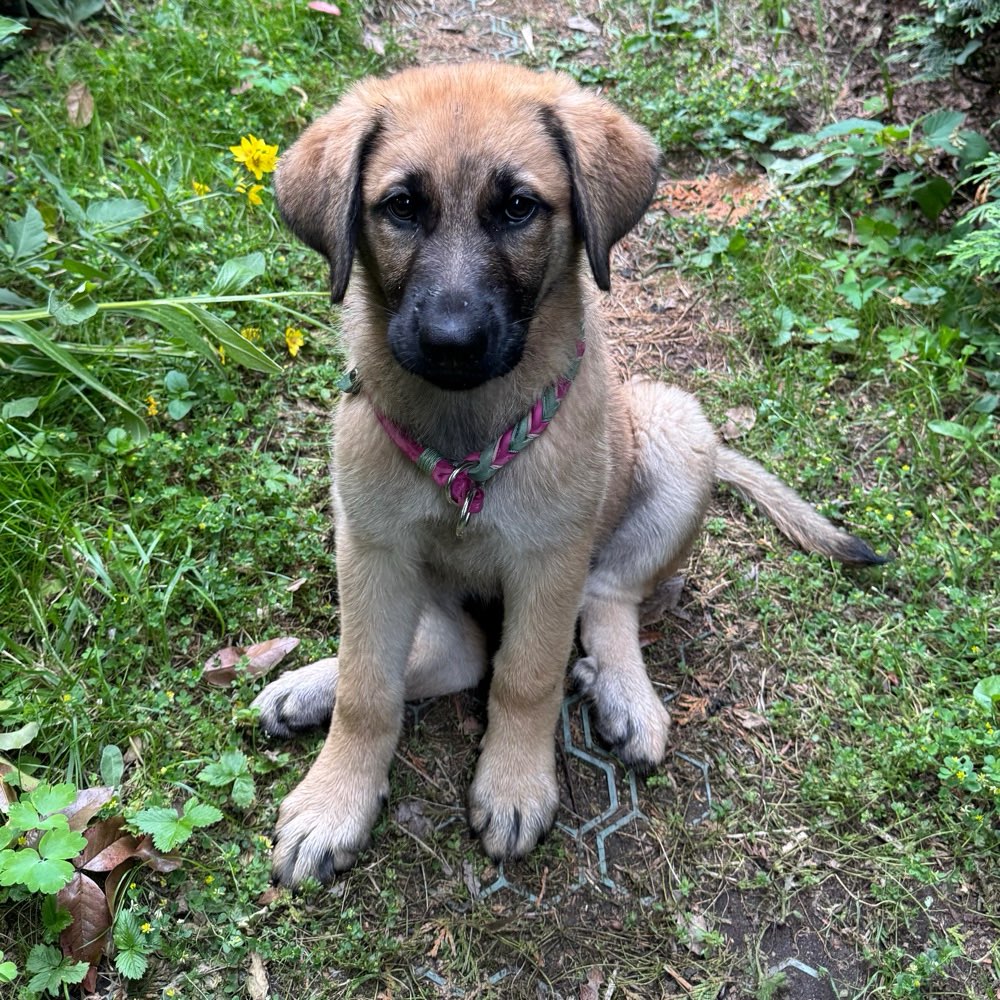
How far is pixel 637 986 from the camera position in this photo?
2.63 meters

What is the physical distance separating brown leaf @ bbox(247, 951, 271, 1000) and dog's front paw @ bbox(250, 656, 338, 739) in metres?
0.71

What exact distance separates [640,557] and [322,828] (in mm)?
1430

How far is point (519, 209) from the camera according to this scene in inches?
93.0

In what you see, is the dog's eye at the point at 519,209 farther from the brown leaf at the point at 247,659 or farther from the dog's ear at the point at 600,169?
the brown leaf at the point at 247,659

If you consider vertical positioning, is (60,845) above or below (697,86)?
below

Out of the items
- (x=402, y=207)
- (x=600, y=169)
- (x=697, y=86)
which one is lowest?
(x=697, y=86)

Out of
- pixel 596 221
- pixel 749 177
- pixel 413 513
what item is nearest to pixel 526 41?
pixel 749 177

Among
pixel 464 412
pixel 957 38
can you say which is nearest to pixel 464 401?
pixel 464 412

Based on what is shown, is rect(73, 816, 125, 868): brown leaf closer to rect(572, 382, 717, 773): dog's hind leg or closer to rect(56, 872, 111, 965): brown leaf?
rect(56, 872, 111, 965): brown leaf

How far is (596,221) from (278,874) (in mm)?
2097

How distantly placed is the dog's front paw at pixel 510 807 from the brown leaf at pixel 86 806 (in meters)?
1.12

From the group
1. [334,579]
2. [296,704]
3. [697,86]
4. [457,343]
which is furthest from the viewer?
[697,86]

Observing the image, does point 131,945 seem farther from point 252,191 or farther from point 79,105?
point 79,105

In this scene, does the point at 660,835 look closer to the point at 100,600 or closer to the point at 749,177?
the point at 100,600
